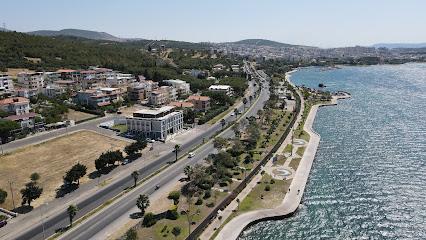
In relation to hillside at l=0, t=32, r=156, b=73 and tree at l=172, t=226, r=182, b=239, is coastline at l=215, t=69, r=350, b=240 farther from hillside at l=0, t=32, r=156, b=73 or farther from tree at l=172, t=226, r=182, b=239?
hillside at l=0, t=32, r=156, b=73

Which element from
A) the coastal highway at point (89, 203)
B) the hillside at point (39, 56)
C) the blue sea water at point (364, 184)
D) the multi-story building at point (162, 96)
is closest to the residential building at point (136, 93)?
the multi-story building at point (162, 96)

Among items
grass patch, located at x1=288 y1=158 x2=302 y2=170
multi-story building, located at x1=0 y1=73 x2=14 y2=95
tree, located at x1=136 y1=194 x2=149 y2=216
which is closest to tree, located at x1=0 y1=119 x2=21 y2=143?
multi-story building, located at x1=0 y1=73 x2=14 y2=95

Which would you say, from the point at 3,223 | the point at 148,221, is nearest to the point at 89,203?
the point at 3,223

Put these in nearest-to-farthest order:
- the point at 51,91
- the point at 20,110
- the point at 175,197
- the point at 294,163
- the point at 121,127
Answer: the point at 175,197
the point at 294,163
the point at 20,110
the point at 121,127
the point at 51,91

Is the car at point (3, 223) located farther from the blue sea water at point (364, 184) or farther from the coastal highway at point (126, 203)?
the blue sea water at point (364, 184)

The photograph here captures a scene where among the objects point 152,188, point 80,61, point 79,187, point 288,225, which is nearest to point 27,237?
point 79,187

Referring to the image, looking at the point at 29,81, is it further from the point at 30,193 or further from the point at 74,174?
the point at 30,193
